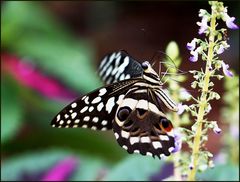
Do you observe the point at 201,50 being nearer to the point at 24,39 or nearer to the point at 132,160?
the point at 132,160

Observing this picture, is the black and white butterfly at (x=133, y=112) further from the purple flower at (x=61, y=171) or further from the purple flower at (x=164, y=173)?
the purple flower at (x=61, y=171)

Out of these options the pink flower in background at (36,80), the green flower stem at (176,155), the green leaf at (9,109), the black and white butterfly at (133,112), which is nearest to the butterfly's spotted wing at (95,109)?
the black and white butterfly at (133,112)

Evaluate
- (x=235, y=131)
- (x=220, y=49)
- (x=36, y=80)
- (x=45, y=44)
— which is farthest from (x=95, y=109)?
(x=45, y=44)

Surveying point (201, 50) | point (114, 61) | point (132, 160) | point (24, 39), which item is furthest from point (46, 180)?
point (24, 39)

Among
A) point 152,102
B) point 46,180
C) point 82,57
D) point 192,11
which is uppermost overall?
point 192,11

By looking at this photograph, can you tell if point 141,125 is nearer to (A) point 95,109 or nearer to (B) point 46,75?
(A) point 95,109

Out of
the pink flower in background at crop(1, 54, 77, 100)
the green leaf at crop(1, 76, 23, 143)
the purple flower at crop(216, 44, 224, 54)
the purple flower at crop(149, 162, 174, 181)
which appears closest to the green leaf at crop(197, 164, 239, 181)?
the purple flower at crop(149, 162, 174, 181)
